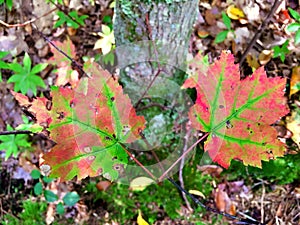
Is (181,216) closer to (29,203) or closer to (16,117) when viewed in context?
(29,203)

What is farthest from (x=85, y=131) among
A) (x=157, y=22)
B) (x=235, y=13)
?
(x=235, y=13)

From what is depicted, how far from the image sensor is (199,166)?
6.80 feet

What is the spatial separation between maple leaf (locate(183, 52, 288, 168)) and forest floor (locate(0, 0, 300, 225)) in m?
0.88

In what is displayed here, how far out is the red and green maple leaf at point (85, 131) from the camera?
43.0 inches

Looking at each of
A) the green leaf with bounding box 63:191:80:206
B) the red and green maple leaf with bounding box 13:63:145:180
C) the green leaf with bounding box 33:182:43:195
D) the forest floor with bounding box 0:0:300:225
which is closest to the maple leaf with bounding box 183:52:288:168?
the red and green maple leaf with bounding box 13:63:145:180

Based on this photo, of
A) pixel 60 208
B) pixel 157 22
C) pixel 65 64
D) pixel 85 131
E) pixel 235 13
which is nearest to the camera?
pixel 85 131

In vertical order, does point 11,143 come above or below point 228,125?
below

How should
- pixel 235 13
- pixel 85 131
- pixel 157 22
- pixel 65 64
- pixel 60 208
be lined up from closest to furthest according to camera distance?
pixel 85 131 → pixel 157 22 → pixel 65 64 → pixel 60 208 → pixel 235 13

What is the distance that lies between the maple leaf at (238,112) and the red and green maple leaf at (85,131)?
0.91 feet

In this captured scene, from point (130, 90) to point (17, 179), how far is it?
910 mm

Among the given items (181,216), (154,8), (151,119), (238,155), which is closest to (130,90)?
(151,119)

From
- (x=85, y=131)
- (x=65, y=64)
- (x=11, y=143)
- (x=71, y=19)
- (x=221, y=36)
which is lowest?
(x=11, y=143)

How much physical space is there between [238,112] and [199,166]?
993mm

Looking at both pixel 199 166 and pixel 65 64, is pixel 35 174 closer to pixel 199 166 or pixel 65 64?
pixel 65 64
